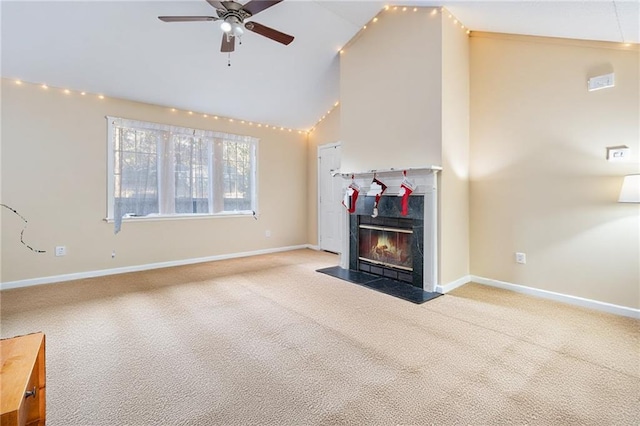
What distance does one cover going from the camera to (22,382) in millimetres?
1084

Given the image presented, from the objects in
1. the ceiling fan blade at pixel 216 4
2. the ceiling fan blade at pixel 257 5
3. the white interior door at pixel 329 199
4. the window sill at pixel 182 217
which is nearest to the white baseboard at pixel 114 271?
the window sill at pixel 182 217

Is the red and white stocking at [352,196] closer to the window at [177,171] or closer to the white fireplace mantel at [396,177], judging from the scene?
the white fireplace mantel at [396,177]

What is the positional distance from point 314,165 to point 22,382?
18.9 ft

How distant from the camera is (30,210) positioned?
3.80 meters

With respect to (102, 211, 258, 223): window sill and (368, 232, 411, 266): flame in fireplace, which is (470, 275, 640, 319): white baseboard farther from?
(102, 211, 258, 223): window sill

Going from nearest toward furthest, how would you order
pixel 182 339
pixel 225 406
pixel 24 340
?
pixel 24 340
pixel 225 406
pixel 182 339

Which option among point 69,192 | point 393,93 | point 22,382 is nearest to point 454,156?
point 393,93

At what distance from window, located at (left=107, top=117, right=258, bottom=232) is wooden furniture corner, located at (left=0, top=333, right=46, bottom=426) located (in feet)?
11.4

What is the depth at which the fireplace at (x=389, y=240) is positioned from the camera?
3.65 meters

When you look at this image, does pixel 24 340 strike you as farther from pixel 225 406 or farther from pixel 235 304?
pixel 235 304

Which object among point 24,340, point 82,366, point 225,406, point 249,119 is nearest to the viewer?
point 24,340

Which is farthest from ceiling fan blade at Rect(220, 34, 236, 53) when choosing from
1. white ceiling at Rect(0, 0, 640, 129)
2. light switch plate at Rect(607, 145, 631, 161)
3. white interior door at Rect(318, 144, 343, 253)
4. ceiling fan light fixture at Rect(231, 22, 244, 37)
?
light switch plate at Rect(607, 145, 631, 161)

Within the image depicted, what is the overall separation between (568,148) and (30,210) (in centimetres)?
641

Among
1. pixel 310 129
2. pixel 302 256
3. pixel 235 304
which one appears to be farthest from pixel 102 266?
pixel 310 129
